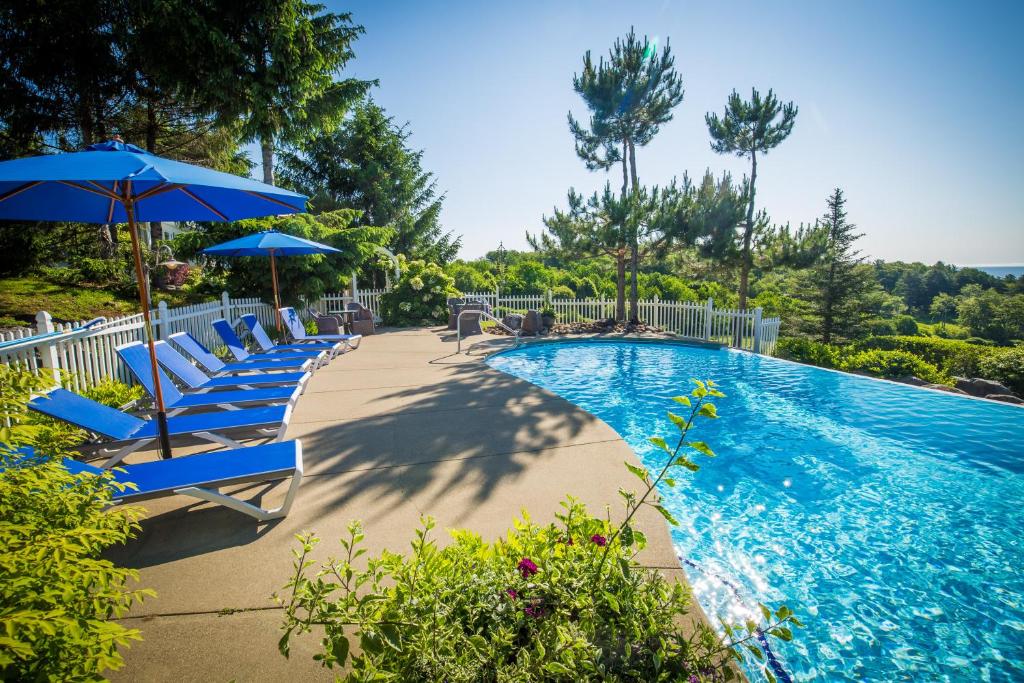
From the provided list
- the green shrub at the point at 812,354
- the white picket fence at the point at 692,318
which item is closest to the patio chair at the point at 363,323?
the white picket fence at the point at 692,318

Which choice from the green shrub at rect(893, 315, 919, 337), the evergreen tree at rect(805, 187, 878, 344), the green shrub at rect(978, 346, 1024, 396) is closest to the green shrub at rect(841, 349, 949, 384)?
the green shrub at rect(978, 346, 1024, 396)

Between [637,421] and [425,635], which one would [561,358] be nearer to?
[637,421]

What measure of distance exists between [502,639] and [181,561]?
2.20 m

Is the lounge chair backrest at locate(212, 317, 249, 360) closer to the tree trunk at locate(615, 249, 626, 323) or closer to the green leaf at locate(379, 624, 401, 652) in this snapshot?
the green leaf at locate(379, 624, 401, 652)

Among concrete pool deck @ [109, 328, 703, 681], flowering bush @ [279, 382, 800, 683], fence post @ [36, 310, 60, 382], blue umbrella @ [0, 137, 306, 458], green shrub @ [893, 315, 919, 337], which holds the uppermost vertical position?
blue umbrella @ [0, 137, 306, 458]

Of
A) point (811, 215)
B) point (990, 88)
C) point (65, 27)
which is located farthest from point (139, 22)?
point (990, 88)

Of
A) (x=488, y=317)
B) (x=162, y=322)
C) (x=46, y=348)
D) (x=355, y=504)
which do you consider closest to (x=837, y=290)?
(x=488, y=317)

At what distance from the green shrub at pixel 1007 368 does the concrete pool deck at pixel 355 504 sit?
9238mm

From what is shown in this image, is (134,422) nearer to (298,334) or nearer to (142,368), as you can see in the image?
(142,368)

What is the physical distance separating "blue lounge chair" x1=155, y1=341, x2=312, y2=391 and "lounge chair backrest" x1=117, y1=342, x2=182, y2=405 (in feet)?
0.68

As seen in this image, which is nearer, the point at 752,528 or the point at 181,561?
the point at 181,561

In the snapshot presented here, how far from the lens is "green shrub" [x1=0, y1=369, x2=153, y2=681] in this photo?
985 millimetres

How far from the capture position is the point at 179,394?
4.73 metres

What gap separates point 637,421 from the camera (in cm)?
644
